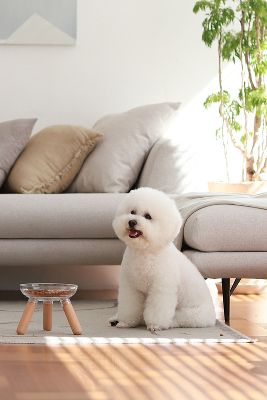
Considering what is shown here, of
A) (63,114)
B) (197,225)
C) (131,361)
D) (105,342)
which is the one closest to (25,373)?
(131,361)

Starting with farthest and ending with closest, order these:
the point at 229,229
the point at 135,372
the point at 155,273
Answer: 1. the point at 229,229
2. the point at 155,273
3. the point at 135,372

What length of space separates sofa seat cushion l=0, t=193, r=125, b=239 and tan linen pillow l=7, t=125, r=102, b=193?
1.13 feet

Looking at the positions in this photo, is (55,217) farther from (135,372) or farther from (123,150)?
(135,372)

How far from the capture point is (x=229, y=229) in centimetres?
356

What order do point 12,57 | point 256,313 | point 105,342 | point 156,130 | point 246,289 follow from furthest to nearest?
point 12,57 → point 246,289 → point 156,130 → point 256,313 → point 105,342

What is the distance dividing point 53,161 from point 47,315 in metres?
1.31

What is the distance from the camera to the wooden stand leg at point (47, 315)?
330 cm

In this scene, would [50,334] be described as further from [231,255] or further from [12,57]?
[12,57]

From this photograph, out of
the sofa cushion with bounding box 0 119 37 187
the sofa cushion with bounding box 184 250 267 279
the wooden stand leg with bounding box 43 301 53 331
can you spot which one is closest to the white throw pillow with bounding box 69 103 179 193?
the sofa cushion with bounding box 0 119 37 187

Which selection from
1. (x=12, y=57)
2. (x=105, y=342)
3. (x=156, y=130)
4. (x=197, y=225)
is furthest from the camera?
(x=12, y=57)

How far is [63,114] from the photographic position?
5.19 meters

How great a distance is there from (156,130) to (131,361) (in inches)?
79.0

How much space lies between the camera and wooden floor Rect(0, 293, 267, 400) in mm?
2309

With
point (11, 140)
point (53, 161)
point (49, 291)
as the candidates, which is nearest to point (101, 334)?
point (49, 291)
